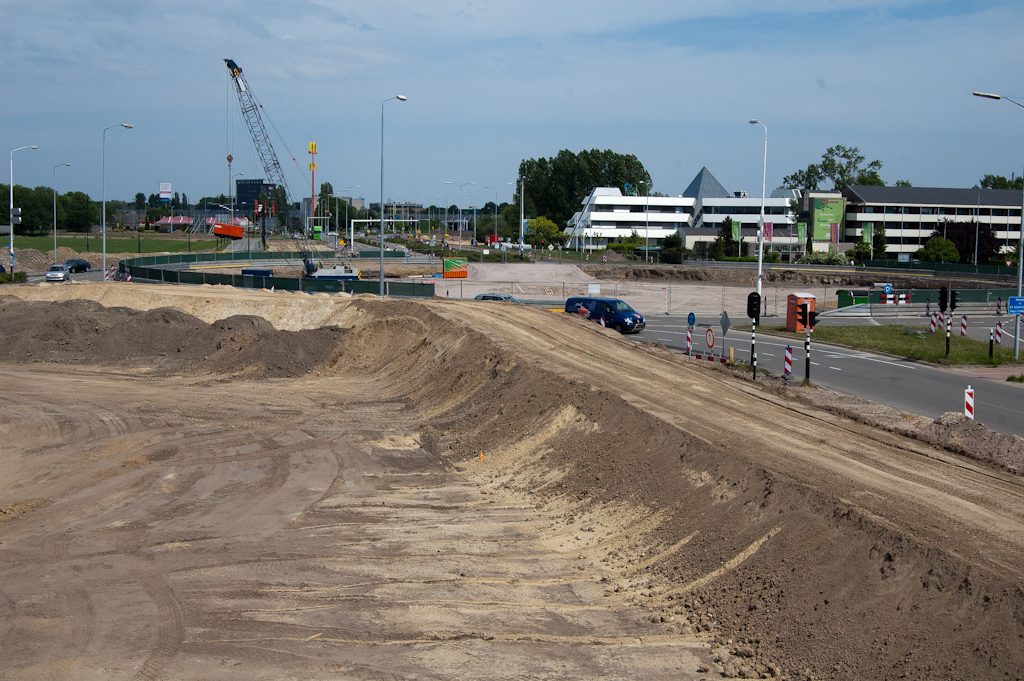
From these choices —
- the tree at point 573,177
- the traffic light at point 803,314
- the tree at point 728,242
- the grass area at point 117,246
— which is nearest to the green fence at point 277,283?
the traffic light at point 803,314

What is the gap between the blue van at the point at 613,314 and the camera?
39.2m

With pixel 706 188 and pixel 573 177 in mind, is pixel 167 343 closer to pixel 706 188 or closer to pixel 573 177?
pixel 706 188

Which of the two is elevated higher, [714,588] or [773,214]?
[773,214]

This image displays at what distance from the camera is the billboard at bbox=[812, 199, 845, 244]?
110688 millimetres

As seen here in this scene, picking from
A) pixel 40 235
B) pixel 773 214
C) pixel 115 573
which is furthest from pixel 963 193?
pixel 40 235

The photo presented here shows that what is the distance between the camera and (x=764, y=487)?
11.8m

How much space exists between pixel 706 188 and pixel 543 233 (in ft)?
94.5

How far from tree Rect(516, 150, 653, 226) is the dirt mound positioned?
127839 millimetres

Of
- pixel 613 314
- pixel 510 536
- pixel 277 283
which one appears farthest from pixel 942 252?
pixel 510 536

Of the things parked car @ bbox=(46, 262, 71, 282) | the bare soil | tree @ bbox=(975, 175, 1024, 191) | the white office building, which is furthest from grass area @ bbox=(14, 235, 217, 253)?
tree @ bbox=(975, 175, 1024, 191)

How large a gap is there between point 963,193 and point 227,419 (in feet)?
398

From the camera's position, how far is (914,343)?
37.4 m

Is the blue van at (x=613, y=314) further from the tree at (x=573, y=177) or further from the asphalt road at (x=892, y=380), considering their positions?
the tree at (x=573, y=177)

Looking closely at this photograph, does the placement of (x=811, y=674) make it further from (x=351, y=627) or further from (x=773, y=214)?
(x=773, y=214)
